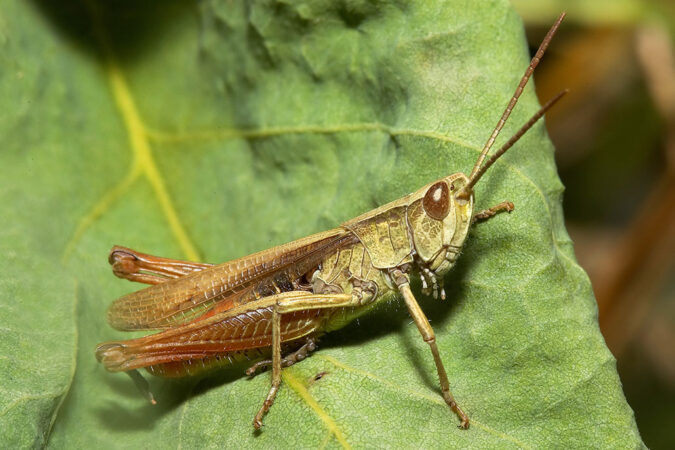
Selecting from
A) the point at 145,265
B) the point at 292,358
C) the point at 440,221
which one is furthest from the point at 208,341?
the point at 440,221

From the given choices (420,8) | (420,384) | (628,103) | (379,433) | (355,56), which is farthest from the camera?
(628,103)

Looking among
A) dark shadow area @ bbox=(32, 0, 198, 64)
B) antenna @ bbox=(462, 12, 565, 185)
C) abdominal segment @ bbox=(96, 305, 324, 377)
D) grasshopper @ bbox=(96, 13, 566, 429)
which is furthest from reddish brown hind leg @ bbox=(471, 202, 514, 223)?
dark shadow area @ bbox=(32, 0, 198, 64)

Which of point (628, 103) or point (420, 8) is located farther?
point (628, 103)

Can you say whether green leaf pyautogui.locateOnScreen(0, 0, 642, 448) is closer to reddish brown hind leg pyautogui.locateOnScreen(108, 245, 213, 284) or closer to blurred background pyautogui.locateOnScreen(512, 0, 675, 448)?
reddish brown hind leg pyautogui.locateOnScreen(108, 245, 213, 284)

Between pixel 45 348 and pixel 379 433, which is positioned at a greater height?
pixel 45 348

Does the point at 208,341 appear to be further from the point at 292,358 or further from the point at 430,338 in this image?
the point at 430,338

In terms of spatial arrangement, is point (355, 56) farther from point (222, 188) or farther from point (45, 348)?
point (45, 348)

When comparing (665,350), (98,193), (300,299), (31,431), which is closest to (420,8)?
(300,299)

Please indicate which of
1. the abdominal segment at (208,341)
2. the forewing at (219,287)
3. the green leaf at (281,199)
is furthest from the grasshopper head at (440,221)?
the abdominal segment at (208,341)
